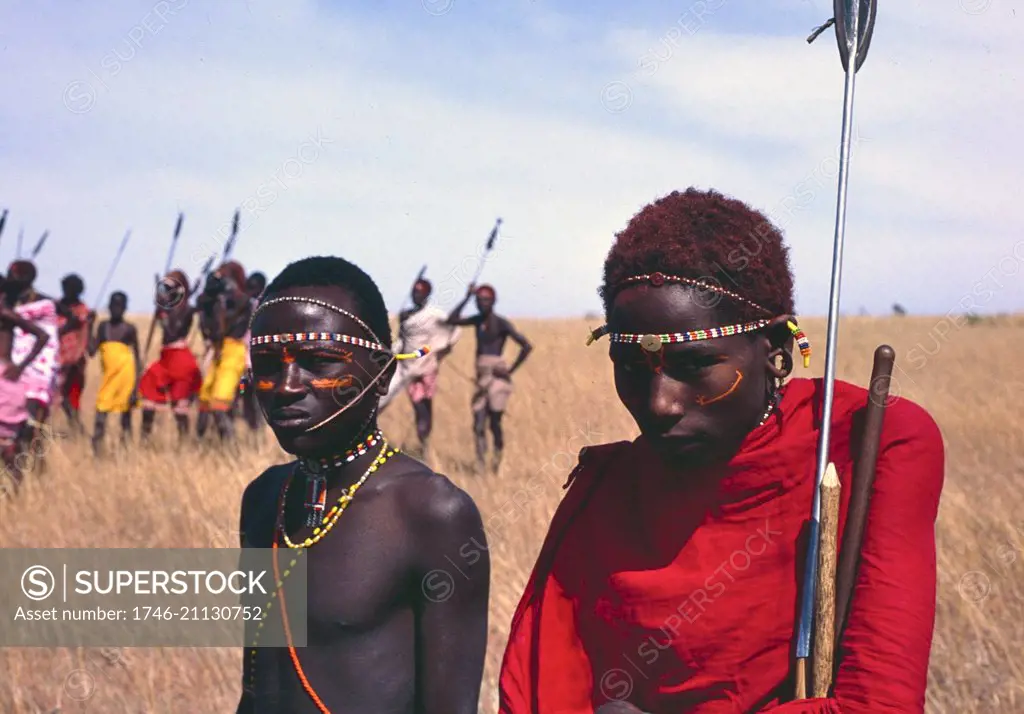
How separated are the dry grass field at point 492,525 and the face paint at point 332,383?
205 centimetres

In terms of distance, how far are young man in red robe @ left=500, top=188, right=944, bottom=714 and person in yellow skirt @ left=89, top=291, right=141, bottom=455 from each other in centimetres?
1074

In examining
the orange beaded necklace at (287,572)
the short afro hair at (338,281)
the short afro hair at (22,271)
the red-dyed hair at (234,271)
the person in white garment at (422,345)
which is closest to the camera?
the orange beaded necklace at (287,572)

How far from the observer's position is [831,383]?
7.81 ft

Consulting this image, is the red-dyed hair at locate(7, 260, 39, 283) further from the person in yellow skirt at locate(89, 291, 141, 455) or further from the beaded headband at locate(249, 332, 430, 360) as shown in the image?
the beaded headband at locate(249, 332, 430, 360)

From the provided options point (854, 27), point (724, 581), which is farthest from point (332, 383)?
point (854, 27)

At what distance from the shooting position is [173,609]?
22.7 feet

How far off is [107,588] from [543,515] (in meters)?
2.89

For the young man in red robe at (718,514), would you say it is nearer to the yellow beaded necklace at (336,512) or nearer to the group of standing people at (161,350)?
the yellow beaded necklace at (336,512)

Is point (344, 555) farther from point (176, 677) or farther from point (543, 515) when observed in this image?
point (543, 515)

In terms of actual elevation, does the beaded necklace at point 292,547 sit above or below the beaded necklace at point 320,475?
below

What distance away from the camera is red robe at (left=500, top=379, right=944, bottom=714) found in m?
2.27

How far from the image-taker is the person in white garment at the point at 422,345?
503 inches

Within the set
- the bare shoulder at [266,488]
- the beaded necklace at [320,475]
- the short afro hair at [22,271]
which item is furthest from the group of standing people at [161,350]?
the beaded necklace at [320,475]

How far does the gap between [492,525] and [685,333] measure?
5.99 meters
